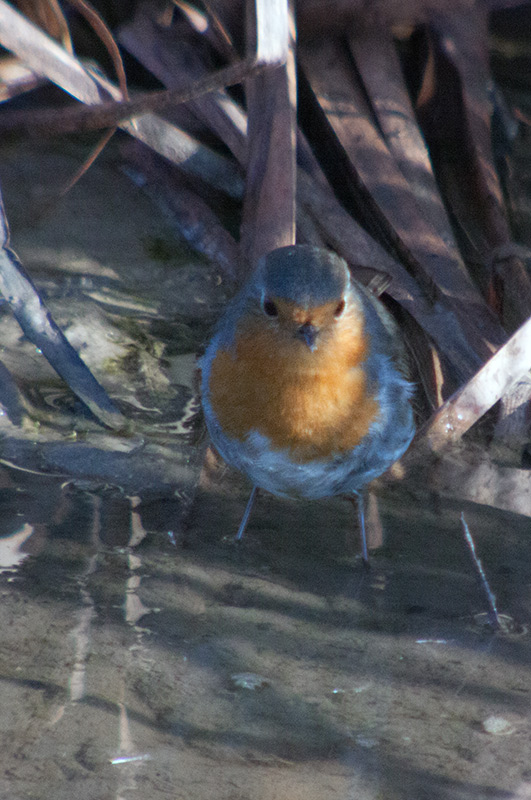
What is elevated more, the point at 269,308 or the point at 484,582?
the point at 269,308

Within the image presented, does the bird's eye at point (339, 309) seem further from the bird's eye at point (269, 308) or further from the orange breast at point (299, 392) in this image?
the bird's eye at point (269, 308)

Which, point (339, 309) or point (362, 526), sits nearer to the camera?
point (339, 309)

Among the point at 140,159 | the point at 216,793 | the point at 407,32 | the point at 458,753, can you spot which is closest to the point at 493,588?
the point at 458,753

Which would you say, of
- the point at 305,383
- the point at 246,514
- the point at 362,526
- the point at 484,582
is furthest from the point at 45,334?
the point at 484,582

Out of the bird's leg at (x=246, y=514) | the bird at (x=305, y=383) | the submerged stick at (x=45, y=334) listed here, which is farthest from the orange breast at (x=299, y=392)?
the submerged stick at (x=45, y=334)

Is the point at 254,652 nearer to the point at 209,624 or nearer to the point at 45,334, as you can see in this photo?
the point at 209,624

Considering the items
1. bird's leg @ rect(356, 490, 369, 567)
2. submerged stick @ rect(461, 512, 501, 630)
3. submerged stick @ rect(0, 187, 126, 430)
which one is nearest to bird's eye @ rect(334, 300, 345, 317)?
bird's leg @ rect(356, 490, 369, 567)
